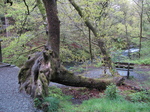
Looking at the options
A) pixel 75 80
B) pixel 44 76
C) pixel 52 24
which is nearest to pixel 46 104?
pixel 44 76

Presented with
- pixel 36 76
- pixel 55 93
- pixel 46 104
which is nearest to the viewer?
pixel 46 104

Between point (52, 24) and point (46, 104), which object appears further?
point (52, 24)

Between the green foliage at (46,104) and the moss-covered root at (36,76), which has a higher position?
the moss-covered root at (36,76)

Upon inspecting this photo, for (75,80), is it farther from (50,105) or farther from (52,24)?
(50,105)

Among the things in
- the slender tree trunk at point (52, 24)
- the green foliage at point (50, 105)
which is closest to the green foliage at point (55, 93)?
the green foliage at point (50, 105)

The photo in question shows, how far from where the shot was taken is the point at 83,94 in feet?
22.6

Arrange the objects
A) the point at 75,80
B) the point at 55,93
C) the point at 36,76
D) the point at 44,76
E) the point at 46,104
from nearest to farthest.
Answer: the point at 46,104 < the point at 44,76 < the point at 36,76 < the point at 55,93 < the point at 75,80

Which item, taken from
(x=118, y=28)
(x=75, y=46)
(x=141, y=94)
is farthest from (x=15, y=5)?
(x=118, y=28)

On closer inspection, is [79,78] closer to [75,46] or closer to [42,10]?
[42,10]

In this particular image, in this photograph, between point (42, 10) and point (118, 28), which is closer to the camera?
point (42, 10)

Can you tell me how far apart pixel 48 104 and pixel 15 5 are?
906cm

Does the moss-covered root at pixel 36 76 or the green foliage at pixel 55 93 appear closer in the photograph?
the moss-covered root at pixel 36 76

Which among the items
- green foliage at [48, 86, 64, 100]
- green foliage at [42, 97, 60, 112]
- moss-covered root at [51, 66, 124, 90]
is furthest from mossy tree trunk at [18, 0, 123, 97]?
green foliage at [42, 97, 60, 112]

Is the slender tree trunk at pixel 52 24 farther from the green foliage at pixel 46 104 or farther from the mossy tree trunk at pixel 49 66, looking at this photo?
the green foliage at pixel 46 104
